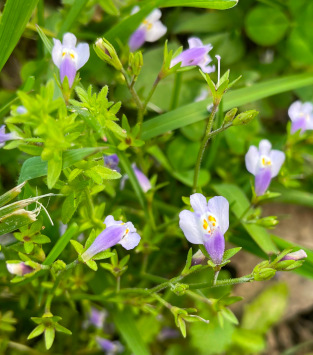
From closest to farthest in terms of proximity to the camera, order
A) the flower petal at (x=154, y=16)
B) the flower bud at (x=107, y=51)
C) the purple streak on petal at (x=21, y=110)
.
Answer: the purple streak on petal at (x=21, y=110), the flower bud at (x=107, y=51), the flower petal at (x=154, y=16)

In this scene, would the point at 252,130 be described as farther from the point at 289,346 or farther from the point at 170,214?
the point at 289,346

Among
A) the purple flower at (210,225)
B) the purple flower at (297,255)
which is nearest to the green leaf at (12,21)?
the purple flower at (210,225)

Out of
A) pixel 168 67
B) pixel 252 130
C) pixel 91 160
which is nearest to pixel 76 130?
pixel 91 160

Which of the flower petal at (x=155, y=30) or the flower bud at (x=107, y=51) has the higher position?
the flower bud at (x=107, y=51)

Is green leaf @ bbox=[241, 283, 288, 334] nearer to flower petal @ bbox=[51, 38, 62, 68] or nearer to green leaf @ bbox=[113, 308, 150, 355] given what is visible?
green leaf @ bbox=[113, 308, 150, 355]

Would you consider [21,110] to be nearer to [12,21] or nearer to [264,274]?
[12,21]

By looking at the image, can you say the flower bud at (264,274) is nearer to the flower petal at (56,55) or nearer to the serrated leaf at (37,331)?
the serrated leaf at (37,331)
